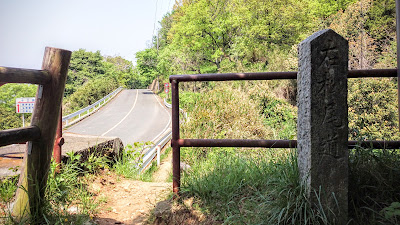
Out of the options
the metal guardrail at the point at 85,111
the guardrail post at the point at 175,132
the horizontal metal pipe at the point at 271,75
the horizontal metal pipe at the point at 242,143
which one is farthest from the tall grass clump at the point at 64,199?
the metal guardrail at the point at 85,111

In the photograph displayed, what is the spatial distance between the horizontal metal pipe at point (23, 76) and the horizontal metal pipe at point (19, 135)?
1.12 feet

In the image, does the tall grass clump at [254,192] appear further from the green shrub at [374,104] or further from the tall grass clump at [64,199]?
the green shrub at [374,104]

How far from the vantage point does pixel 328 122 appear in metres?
1.96

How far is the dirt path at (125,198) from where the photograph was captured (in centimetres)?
289

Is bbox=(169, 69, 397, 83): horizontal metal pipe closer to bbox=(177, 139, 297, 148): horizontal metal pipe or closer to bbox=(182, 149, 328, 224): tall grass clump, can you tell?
bbox=(177, 139, 297, 148): horizontal metal pipe

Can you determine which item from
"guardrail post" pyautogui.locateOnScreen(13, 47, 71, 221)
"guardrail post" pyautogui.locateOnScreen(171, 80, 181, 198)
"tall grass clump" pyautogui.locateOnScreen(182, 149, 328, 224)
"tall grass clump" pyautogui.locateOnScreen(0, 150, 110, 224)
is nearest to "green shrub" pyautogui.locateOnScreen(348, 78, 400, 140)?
"tall grass clump" pyautogui.locateOnScreen(182, 149, 328, 224)

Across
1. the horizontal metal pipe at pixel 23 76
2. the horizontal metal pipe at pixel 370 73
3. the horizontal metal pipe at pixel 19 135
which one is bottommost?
the horizontal metal pipe at pixel 19 135

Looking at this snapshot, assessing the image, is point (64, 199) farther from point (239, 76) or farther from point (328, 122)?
point (328, 122)

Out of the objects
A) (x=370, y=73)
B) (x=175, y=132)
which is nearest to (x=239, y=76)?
(x=175, y=132)

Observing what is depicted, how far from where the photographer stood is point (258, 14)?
1152 inches

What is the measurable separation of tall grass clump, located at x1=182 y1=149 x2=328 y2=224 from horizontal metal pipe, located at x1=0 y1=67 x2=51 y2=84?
147 centimetres

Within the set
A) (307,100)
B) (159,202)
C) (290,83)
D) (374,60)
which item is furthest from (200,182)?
(290,83)

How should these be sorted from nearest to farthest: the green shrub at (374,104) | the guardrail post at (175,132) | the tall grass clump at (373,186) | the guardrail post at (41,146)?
the tall grass clump at (373,186) < the guardrail post at (41,146) < the guardrail post at (175,132) < the green shrub at (374,104)

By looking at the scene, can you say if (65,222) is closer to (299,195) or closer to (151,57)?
(299,195)
